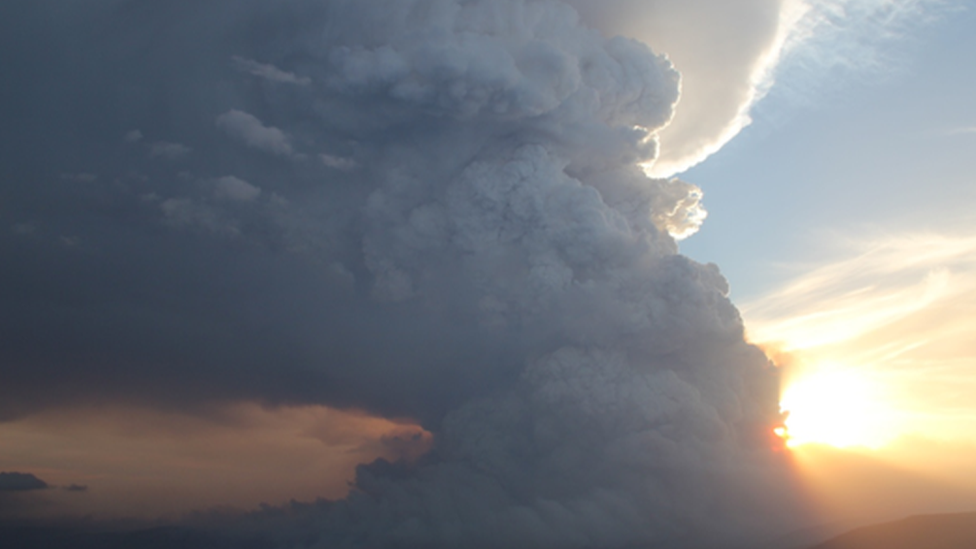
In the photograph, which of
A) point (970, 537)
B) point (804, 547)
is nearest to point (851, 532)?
point (804, 547)

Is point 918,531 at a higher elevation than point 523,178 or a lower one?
lower

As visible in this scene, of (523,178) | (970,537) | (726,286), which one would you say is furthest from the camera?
(970,537)

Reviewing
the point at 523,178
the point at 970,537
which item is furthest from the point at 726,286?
the point at 970,537

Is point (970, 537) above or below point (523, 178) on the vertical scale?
below

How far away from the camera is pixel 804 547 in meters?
156

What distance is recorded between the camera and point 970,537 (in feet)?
449

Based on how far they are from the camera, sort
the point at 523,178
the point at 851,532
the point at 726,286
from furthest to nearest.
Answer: the point at 851,532 → the point at 726,286 → the point at 523,178

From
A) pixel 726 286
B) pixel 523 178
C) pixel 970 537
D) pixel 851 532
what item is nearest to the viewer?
pixel 523 178

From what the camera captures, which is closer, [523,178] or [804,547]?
[523,178]

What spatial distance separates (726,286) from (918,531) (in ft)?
352

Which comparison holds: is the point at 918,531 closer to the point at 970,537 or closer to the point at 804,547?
the point at 970,537

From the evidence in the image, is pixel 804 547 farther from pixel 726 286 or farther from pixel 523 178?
pixel 523 178

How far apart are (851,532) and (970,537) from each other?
2225 centimetres

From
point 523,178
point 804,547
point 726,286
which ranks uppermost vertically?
point 523,178
